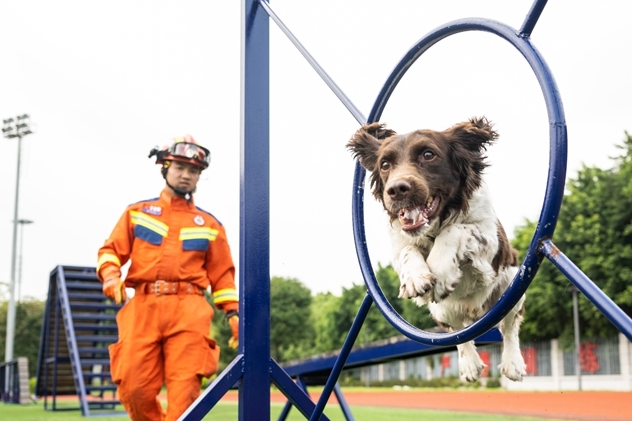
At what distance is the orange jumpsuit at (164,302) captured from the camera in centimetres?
407

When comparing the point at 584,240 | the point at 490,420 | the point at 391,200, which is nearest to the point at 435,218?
the point at 391,200

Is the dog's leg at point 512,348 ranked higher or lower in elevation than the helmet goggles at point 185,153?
lower

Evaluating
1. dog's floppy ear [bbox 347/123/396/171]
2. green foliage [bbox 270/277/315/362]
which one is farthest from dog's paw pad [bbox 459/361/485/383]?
green foliage [bbox 270/277/315/362]

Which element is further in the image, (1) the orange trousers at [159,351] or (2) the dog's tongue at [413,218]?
(1) the orange trousers at [159,351]

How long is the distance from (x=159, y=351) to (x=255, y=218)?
4.01 ft

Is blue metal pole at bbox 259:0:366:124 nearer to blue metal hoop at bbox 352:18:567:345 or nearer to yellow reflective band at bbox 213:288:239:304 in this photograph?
blue metal hoop at bbox 352:18:567:345

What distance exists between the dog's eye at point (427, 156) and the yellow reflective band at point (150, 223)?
8.85 ft

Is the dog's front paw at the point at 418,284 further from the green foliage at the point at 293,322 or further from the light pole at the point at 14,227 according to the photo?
the green foliage at the point at 293,322

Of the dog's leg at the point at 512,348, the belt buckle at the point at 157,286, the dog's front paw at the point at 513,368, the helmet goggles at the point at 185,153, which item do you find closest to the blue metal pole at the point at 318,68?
the dog's leg at the point at 512,348

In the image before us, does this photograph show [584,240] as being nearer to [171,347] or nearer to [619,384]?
[619,384]

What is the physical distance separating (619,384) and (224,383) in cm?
2553

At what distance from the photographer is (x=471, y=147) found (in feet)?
6.18

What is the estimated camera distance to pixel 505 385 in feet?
97.4

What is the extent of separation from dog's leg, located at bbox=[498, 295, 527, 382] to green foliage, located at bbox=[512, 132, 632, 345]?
20942 millimetres
